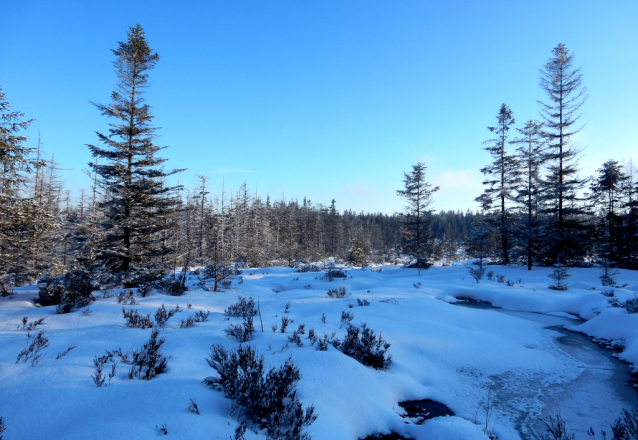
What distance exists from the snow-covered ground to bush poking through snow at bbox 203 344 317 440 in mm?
136

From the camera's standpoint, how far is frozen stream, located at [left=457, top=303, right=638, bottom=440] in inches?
129

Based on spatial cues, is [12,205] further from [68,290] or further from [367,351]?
[367,351]

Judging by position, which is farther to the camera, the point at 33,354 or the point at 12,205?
the point at 12,205

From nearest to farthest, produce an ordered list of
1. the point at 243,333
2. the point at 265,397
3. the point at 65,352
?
the point at 265,397, the point at 65,352, the point at 243,333

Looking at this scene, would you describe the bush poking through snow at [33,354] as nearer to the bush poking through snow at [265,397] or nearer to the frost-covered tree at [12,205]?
the bush poking through snow at [265,397]

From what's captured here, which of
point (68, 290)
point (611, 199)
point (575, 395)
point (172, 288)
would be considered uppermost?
point (611, 199)

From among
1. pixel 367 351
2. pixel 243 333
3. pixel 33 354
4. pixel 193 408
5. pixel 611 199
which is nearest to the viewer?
pixel 193 408

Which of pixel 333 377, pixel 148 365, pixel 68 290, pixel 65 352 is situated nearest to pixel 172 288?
pixel 68 290

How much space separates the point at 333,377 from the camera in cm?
336

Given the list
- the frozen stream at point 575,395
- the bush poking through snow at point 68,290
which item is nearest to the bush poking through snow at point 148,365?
the frozen stream at point 575,395

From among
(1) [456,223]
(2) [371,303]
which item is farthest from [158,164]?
(1) [456,223]

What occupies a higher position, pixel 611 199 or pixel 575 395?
pixel 611 199

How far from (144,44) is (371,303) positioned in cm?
1431

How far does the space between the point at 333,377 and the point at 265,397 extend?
112 cm
